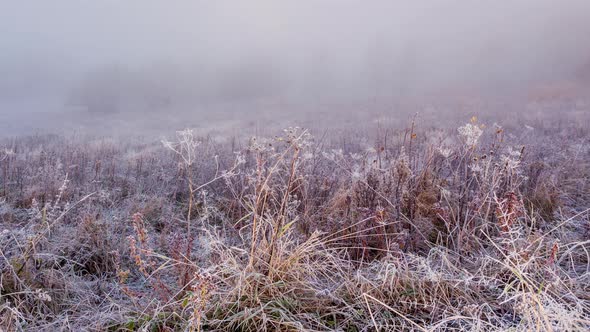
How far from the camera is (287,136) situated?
218cm

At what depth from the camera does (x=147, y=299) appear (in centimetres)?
220

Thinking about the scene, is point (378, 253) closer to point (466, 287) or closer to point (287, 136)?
point (466, 287)

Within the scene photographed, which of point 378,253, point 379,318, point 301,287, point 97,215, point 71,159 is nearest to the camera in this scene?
point 379,318

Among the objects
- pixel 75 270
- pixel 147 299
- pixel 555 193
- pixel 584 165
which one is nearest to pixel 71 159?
pixel 75 270

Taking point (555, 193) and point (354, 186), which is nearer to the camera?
point (354, 186)

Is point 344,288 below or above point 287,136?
below

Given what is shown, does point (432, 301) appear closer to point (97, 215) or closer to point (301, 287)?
point (301, 287)

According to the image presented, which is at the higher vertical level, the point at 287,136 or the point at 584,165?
the point at 287,136

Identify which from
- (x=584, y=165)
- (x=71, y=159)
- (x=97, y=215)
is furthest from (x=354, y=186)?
(x=71, y=159)

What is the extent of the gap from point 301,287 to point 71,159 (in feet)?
18.2

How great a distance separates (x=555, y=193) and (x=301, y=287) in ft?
10.1

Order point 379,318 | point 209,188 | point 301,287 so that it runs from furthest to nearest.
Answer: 1. point 209,188
2. point 301,287
3. point 379,318

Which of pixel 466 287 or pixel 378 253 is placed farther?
pixel 378 253

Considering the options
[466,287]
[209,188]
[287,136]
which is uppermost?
[287,136]
